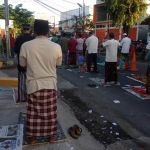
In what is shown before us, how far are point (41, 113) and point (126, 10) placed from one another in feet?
58.0

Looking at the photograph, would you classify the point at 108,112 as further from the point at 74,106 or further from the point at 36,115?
the point at 36,115

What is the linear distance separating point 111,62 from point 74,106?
8.15ft

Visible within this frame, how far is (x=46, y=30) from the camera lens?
10.0ft

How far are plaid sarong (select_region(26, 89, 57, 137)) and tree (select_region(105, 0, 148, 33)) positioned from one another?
659 inches

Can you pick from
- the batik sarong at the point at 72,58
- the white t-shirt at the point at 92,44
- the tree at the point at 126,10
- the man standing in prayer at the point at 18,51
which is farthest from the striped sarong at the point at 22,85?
the tree at the point at 126,10

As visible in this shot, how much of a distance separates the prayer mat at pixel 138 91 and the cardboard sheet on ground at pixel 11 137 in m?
3.69

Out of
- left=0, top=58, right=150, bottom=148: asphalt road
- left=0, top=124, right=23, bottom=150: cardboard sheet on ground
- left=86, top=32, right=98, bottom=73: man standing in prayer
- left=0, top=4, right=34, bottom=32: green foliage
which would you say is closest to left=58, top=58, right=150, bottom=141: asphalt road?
left=0, top=58, right=150, bottom=148: asphalt road

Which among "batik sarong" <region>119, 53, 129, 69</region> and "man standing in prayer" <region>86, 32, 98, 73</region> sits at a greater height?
"man standing in prayer" <region>86, 32, 98, 73</region>

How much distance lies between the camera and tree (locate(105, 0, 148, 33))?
18359 millimetres

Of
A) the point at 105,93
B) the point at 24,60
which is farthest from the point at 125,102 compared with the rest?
the point at 24,60

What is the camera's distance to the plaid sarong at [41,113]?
301 cm

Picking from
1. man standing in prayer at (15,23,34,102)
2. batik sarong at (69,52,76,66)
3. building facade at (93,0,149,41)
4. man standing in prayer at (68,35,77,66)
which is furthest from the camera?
building facade at (93,0,149,41)

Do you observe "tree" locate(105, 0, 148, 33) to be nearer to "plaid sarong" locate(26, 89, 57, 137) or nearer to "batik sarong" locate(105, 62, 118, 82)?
"batik sarong" locate(105, 62, 118, 82)

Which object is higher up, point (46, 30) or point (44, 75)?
point (46, 30)
